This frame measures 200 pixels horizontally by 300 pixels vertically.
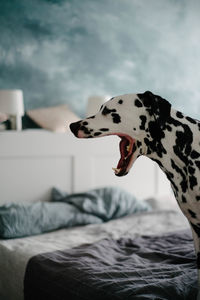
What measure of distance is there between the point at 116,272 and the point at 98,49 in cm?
239

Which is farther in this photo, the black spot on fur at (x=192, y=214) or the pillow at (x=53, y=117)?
the pillow at (x=53, y=117)

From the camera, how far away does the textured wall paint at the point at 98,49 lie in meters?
3.04

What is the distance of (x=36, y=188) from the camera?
115 inches

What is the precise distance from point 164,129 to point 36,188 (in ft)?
5.66

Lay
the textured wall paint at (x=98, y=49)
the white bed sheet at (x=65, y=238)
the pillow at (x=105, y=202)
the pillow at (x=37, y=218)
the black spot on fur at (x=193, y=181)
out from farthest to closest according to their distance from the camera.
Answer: the textured wall paint at (x=98, y=49), the pillow at (x=105, y=202), the pillow at (x=37, y=218), the white bed sheet at (x=65, y=238), the black spot on fur at (x=193, y=181)

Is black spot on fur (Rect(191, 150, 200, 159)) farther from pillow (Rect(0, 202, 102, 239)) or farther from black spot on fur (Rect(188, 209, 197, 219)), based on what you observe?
pillow (Rect(0, 202, 102, 239))

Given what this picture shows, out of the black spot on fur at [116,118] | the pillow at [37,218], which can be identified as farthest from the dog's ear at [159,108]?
the pillow at [37,218]

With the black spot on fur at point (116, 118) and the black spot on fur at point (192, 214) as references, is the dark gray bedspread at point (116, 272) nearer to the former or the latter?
the black spot on fur at point (192, 214)

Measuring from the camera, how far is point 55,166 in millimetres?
3021

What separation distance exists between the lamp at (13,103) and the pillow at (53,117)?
18 cm

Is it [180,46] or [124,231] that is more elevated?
[180,46]

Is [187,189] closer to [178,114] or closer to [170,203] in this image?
[178,114]

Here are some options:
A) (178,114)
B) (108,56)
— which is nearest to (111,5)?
(108,56)

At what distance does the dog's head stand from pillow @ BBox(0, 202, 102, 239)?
1.11m
